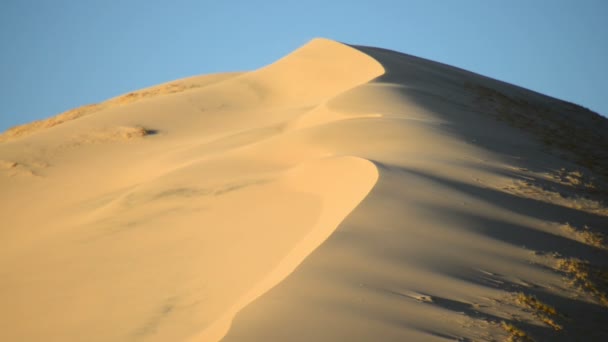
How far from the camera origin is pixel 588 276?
18.4ft

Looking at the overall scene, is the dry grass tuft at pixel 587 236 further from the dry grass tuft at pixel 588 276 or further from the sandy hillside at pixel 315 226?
the dry grass tuft at pixel 588 276

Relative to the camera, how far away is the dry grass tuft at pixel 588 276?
5339mm

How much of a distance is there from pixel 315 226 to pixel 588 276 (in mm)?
2193

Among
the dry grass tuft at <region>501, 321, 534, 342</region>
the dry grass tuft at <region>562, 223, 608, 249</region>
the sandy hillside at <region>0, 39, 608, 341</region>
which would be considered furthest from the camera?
the dry grass tuft at <region>562, 223, 608, 249</region>

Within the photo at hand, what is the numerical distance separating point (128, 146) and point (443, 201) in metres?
7.24

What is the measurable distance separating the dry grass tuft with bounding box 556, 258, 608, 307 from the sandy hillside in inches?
0.9

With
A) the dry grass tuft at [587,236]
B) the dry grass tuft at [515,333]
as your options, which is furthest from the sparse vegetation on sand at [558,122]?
the dry grass tuft at [515,333]

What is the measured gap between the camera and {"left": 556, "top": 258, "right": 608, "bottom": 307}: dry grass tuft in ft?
17.5

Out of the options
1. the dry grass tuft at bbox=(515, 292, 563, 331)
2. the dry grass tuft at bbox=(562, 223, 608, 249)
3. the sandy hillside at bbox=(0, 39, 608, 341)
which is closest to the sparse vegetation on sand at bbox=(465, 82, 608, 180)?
the sandy hillside at bbox=(0, 39, 608, 341)

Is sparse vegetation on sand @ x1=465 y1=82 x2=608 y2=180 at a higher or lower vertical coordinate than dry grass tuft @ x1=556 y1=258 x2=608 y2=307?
higher

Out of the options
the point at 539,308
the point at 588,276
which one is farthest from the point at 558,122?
the point at 539,308

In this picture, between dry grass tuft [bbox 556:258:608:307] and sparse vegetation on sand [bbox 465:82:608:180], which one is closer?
dry grass tuft [bbox 556:258:608:307]

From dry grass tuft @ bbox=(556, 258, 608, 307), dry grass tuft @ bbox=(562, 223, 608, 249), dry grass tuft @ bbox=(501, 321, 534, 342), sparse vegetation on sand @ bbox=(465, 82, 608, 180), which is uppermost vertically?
sparse vegetation on sand @ bbox=(465, 82, 608, 180)

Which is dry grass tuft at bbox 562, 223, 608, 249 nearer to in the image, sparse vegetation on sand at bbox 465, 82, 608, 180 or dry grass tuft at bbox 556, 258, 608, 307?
dry grass tuft at bbox 556, 258, 608, 307
